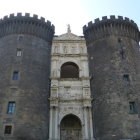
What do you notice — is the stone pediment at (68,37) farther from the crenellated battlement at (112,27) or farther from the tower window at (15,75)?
the tower window at (15,75)

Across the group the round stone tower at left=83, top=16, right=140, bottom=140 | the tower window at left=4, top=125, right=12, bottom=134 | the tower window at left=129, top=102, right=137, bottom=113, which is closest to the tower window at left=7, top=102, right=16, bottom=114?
the tower window at left=4, top=125, right=12, bottom=134

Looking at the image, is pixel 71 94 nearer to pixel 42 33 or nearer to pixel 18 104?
pixel 18 104

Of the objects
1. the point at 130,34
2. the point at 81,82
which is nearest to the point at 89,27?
the point at 130,34

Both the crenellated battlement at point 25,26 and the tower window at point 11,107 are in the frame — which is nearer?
the tower window at point 11,107

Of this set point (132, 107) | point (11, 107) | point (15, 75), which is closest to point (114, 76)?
point (132, 107)

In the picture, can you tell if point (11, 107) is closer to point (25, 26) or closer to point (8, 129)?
point (8, 129)

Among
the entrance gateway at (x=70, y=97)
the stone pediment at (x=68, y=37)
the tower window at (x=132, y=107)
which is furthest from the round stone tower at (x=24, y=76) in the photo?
the tower window at (x=132, y=107)

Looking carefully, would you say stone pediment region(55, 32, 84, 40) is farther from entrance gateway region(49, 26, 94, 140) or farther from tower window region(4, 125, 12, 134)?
tower window region(4, 125, 12, 134)

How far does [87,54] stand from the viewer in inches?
1256

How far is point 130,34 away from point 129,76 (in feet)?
24.2

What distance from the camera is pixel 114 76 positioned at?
28.9 m

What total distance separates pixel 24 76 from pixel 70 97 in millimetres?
6049

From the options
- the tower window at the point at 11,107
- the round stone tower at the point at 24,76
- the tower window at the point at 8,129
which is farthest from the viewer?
the tower window at the point at 11,107

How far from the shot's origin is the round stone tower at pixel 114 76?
25.9 meters
